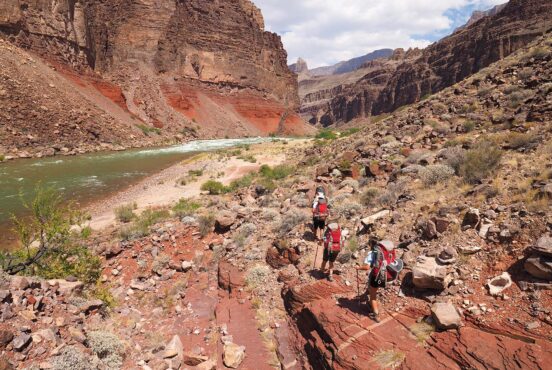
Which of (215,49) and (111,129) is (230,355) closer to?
(111,129)

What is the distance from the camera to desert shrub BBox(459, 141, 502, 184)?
26.7 ft

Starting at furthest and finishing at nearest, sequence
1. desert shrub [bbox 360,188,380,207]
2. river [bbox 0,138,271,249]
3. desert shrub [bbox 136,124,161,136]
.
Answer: desert shrub [bbox 136,124,161,136] → river [bbox 0,138,271,249] → desert shrub [bbox 360,188,380,207]

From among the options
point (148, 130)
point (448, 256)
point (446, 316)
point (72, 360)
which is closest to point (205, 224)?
point (72, 360)

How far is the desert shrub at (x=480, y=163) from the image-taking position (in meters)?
8.15

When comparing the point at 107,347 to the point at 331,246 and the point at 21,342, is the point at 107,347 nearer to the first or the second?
the point at 21,342

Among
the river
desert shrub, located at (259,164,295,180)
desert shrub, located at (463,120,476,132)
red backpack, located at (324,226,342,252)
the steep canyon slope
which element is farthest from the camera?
the steep canyon slope

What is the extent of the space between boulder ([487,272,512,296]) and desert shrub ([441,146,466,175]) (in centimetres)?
452

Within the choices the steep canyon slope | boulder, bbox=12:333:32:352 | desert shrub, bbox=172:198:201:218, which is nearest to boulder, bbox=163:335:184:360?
boulder, bbox=12:333:32:352

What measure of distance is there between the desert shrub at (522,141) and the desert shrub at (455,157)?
3.80ft

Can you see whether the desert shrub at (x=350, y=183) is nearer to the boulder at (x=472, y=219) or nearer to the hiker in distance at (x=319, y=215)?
the hiker in distance at (x=319, y=215)

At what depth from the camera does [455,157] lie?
959cm

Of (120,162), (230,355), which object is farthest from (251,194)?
(120,162)

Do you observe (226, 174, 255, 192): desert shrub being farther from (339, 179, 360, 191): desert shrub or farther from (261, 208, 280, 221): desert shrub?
(261, 208, 280, 221): desert shrub

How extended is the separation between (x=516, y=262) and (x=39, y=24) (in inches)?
2353
